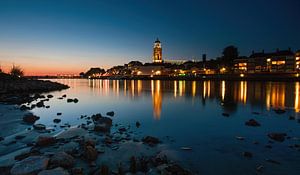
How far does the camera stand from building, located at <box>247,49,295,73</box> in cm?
12119

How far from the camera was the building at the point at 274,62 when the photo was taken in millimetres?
121188

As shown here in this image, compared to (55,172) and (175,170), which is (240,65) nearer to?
(175,170)

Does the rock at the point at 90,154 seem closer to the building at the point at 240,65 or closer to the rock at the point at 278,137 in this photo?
the rock at the point at 278,137

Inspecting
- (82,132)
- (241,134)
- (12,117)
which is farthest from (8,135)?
(241,134)

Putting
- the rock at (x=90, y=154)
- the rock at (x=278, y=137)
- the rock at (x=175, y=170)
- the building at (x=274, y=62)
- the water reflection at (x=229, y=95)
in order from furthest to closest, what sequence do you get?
the building at (x=274, y=62) → the water reflection at (x=229, y=95) → the rock at (x=278, y=137) → the rock at (x=90, y=154) → the rock at (x=175, y=170)

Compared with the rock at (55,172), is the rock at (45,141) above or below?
below

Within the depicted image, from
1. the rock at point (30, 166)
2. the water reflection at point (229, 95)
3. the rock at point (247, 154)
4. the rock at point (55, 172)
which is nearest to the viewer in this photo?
the rock at point (55, 172)

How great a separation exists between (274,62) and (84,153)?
139m

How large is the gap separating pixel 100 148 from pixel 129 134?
347 cm

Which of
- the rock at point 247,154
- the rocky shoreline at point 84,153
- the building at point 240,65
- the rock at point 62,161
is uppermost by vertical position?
the building at point 240,65

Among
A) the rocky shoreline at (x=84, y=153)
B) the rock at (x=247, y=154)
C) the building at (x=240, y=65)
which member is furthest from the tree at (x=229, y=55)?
the rock at (x=247, y=154)

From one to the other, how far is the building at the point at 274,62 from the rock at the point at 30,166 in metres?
131

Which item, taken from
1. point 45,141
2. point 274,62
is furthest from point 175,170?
point 274,62

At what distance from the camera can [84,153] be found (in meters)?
9.83
